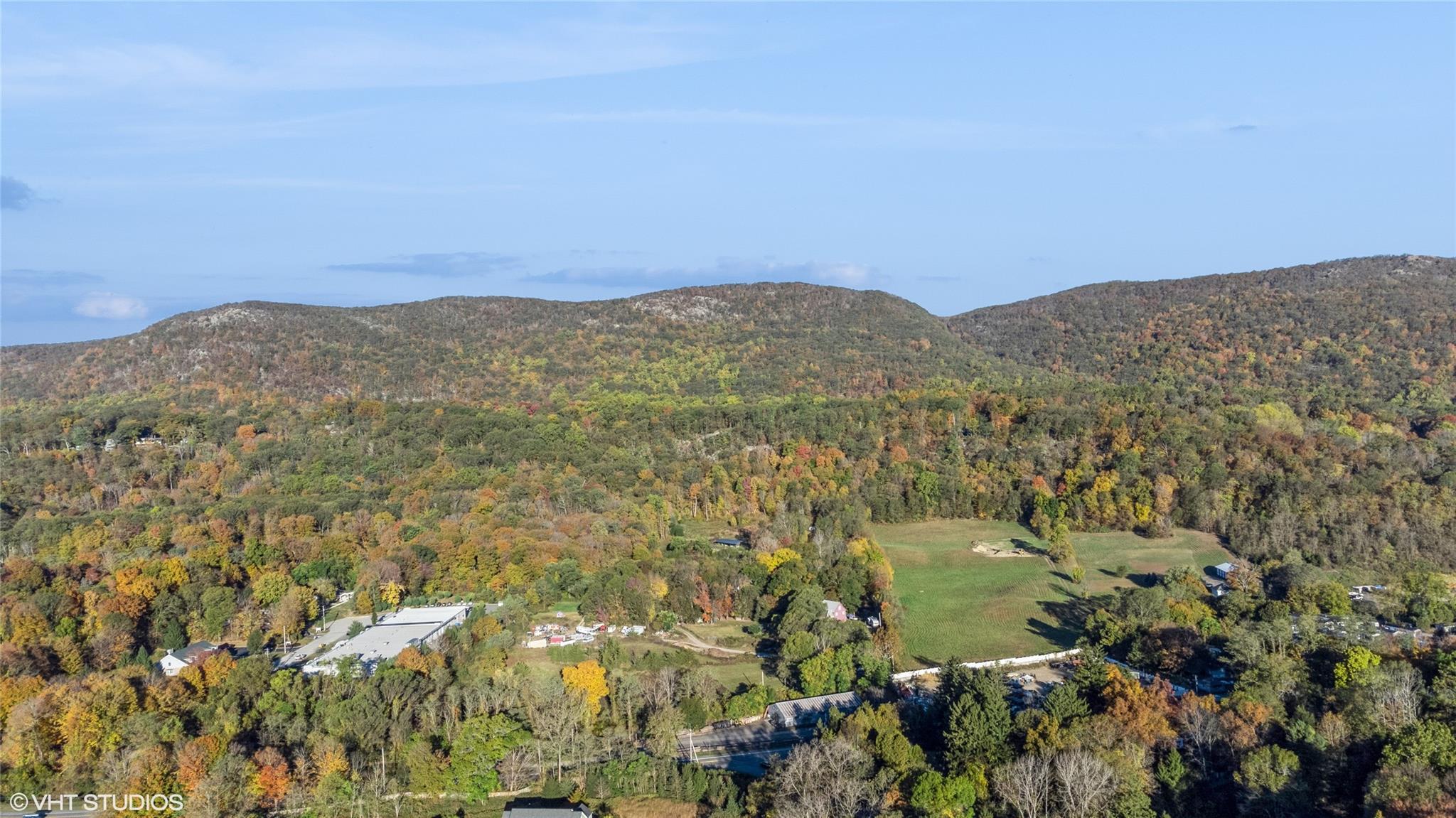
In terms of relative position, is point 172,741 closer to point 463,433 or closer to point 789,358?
point 463,433

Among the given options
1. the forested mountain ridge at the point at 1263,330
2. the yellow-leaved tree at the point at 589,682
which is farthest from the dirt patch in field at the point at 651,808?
the forested mountain ridge at the point at 1263,330

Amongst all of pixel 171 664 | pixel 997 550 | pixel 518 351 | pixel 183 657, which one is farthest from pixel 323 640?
pixel 518 351

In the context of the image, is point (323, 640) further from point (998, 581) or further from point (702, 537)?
point (998, 581)

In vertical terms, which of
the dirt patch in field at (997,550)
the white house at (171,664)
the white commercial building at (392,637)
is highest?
the white house at (171,664)

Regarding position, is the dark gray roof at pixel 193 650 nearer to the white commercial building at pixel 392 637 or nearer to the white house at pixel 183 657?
Answer: the white house at pixel 183 657

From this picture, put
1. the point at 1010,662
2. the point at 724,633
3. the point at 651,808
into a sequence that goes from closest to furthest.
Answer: the point at 651,808 < the point at 1010,662 < the point at 724,633

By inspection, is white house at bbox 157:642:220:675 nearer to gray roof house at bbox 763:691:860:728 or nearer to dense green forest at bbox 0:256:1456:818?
dense green forest at bbox 0:256:1456:818

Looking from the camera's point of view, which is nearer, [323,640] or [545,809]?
[545,809]
